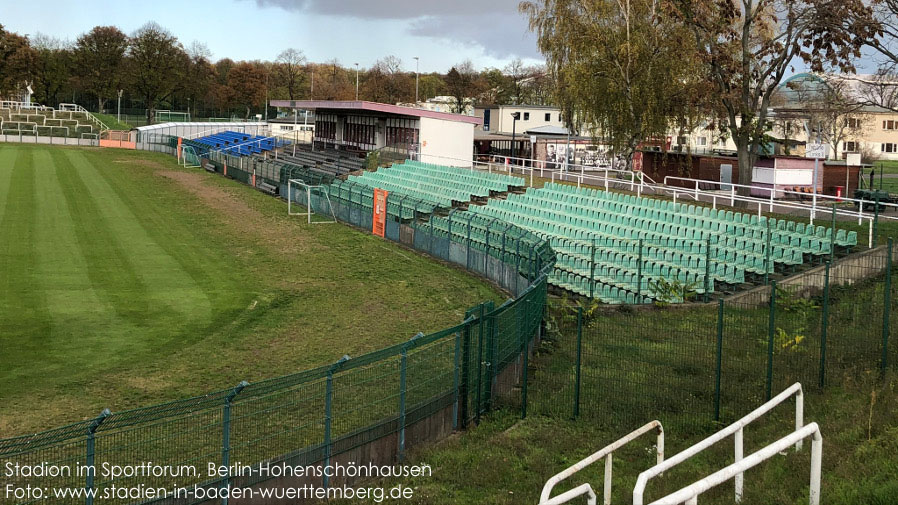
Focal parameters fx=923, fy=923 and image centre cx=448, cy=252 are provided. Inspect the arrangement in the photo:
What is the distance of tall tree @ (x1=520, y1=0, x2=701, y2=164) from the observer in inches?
1628

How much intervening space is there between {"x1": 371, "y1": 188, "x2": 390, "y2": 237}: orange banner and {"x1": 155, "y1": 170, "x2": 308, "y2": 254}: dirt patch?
9.59 feet

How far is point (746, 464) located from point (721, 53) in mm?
30275

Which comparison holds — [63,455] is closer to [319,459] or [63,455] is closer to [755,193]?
[319,459]

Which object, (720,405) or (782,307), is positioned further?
(782,307)

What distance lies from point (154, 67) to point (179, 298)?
93.4 meters

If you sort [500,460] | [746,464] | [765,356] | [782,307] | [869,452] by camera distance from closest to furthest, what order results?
[746,464], [869,452], [500,460], [765,356], [782,307]

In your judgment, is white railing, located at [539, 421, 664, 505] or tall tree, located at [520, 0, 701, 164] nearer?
white railing, located at [539, 421, 664, 505]

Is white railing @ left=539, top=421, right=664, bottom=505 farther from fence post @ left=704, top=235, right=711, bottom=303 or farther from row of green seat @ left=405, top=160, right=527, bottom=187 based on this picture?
row of green seat @ left=405, top=160, right=527, bottom=187

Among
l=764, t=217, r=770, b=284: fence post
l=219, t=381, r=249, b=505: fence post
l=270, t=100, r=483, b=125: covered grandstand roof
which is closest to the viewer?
l=219, t=381, r=249, b=505: fence post

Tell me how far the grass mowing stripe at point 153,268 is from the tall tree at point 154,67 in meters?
68.0

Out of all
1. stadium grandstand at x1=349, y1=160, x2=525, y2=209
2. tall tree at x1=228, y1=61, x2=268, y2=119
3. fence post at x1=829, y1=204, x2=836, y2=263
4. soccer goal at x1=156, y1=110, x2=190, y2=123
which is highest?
tall tree at x1=228, y1=61, x2=268, y2=119

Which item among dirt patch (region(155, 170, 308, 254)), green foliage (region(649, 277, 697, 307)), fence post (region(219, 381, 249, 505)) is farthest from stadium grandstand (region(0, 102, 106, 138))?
fence post (region(219, 381, 249, 505))

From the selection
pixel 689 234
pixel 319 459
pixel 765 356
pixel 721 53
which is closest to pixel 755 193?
pixel 721 53

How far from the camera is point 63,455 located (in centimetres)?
1076
